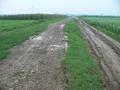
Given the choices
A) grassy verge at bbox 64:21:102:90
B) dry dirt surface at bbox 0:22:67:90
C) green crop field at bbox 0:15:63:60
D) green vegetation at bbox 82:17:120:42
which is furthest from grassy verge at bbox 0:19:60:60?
green vegetation at bbox 82:17:120:42

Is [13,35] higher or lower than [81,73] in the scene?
lower

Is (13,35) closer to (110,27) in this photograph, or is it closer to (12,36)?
(12,36)

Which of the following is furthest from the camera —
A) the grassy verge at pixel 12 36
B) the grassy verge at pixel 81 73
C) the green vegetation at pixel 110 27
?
the green vegetation at pixel 110 27

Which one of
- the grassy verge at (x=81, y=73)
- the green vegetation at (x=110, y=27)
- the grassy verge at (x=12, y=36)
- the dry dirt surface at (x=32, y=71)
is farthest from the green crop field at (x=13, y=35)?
the green vegetation at (x=110, y=27)

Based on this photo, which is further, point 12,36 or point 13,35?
point 13,35

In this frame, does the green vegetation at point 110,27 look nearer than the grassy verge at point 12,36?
No

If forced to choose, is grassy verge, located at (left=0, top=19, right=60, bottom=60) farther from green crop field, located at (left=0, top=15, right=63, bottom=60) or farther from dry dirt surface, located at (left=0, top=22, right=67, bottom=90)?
dry dirt surface, located at (left=0, top=22, right=67, bottom=90)

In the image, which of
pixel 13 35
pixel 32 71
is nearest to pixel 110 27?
pixel 13 35

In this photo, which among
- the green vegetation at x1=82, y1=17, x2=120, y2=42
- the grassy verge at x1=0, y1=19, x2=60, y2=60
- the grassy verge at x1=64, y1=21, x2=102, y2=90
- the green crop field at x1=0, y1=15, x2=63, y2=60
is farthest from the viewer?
the green vegetation at x1=82, y1=17, x2=120, y2=42

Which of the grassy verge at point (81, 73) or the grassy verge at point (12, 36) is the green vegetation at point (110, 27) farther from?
the grassy verge at point (81, 73)

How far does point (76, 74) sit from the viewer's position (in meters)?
10.9

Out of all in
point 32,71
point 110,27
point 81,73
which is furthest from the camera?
point 110,27

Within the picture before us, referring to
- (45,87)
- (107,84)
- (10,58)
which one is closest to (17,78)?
(45,87)

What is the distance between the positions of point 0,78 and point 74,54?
5818 millimetres
